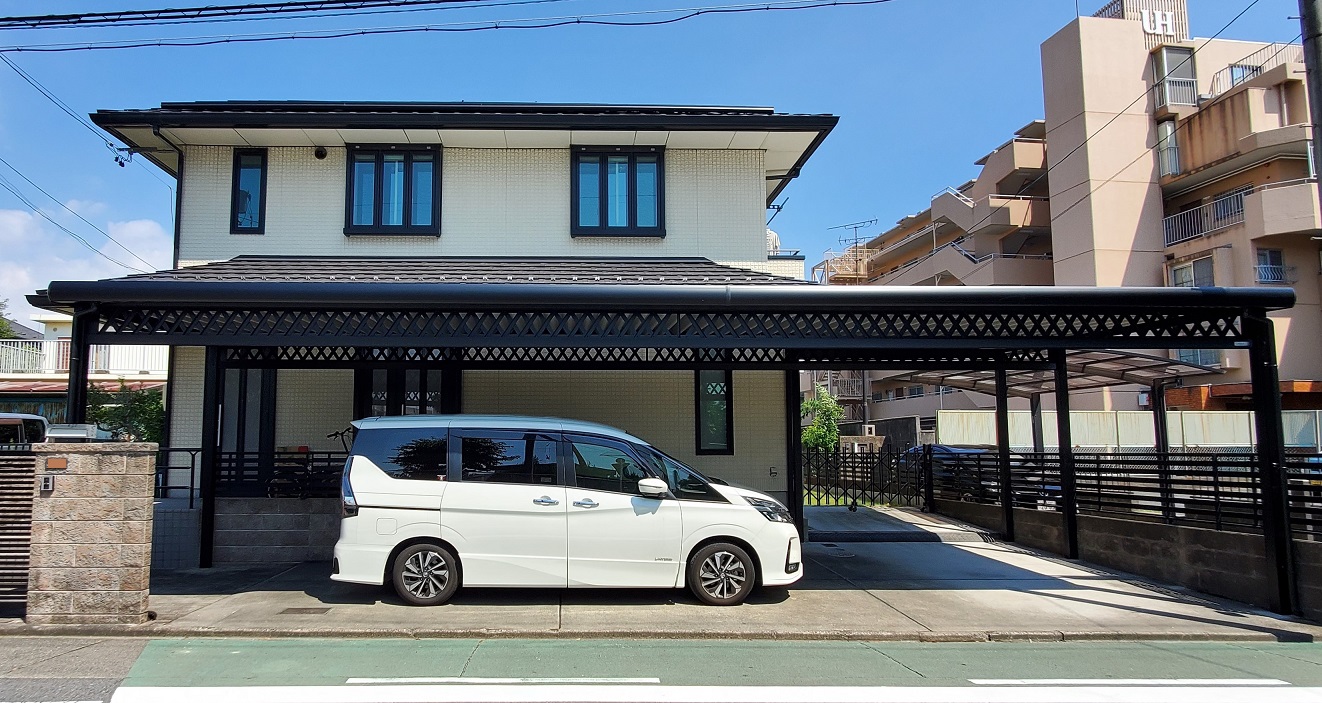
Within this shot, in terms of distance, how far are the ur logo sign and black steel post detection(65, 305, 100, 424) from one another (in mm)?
35534

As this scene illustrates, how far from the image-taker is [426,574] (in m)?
8.12

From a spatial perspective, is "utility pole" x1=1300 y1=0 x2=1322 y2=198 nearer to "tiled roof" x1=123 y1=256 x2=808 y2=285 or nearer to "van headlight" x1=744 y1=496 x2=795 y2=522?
"tiled roof" x1=123 y1=256 x2=808 y2=285

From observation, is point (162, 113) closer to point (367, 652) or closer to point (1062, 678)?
point (367, 652)

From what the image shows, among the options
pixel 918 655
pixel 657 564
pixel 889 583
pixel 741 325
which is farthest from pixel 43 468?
pixel 889 583

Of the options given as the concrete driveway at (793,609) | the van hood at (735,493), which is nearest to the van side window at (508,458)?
the concrete driveway at (793,609)

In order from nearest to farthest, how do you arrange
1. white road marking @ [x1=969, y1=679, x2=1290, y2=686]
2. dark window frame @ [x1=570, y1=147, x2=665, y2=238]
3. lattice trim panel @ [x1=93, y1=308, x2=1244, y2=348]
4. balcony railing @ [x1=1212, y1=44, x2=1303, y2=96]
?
white road marking @ [x1=969, y1=679, x2=1290, y2=686] → lattice trim panel @ [x1=93, y1=308, x2=1244, y2=348] → dark window frame @ [x1=570, y1=147, x2=665, y2=238] → balcony railing @ [x1=1212, y1=44, x2=1303, y2=96]

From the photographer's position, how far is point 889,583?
9.66 metres

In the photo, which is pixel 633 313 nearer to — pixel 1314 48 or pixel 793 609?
pixel 793 609

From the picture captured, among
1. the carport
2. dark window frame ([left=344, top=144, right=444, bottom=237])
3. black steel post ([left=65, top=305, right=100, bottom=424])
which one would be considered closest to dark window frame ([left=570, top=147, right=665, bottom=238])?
dark window frame ([left=344, top=144, right=444, bottom=237])

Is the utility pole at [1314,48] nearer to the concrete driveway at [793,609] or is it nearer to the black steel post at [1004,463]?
the concrete driveway at [793,609]

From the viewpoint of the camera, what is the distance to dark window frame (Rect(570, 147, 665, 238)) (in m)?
13.7

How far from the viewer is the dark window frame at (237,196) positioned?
13398 mm

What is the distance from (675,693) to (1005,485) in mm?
9161

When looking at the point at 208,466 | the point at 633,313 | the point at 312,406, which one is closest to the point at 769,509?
the point at 633,313
